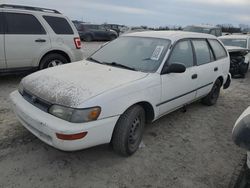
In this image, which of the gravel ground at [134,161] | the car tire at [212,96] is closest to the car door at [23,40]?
the gravel ground at [134,161]

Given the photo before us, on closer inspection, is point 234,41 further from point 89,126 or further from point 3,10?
point 89,126

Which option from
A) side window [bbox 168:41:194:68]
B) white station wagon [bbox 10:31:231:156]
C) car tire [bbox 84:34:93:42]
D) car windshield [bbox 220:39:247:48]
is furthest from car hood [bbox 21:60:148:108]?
car tire [bbox 84:34:93:42]

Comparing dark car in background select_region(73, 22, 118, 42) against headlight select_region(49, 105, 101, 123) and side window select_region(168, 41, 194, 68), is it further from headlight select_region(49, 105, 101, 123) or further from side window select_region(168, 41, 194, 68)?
headlight select_region(49, 105, 101, 123)

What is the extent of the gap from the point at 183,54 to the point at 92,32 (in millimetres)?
19684

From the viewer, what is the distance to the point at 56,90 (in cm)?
295

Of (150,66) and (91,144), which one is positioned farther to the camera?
(150,66)

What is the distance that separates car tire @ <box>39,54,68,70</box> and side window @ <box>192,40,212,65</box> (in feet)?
11.7

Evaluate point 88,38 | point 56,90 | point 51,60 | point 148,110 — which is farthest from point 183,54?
point 88,38

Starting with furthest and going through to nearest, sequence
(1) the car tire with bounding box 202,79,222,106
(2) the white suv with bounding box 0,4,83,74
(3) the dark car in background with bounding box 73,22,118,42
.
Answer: (3) the dark car in background with bounding box 73,22,118,42 → (2) the white suv with bounding box 0,4,83,74 → (1) the car tire with bounding box 202,79,222,106

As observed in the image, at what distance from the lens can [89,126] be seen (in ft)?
8.91

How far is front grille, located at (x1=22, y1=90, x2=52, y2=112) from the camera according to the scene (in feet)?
9.50

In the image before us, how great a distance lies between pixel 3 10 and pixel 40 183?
4.60 m

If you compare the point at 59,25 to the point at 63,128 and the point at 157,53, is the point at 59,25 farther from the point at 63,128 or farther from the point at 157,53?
the point at 63,128

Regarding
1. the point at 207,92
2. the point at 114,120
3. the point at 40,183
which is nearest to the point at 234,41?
the point at 207,92
